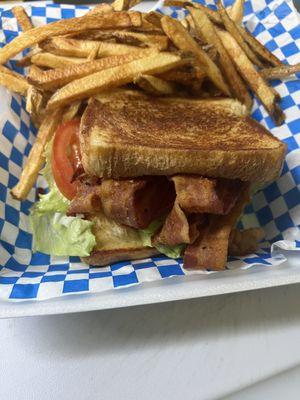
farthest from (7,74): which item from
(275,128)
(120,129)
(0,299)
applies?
(275,128)

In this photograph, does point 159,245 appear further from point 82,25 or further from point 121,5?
point 121,5

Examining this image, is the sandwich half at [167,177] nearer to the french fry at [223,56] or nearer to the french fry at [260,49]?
the french fry at [223,56]

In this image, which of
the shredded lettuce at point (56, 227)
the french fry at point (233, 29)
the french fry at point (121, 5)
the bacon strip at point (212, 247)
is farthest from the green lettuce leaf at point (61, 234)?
the french fry at point (233, 29)

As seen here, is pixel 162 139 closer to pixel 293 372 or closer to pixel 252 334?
Answer: pixel 252 334

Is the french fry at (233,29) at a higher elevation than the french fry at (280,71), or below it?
higher

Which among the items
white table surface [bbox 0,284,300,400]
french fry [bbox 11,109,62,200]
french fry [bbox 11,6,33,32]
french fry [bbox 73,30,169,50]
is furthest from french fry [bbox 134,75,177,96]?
white table surface [bbox 0,284,300,400]

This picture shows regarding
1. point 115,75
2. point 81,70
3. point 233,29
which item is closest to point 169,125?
point 115,75
